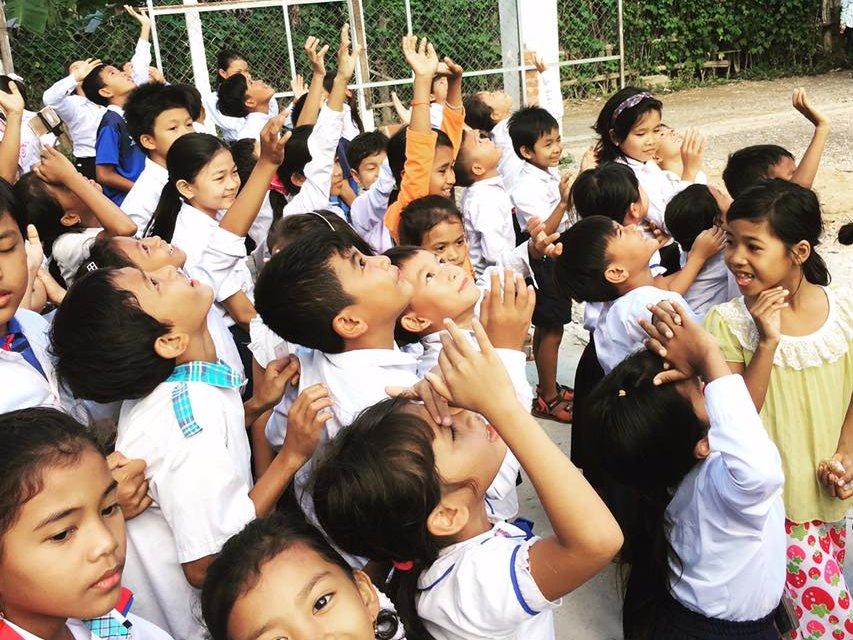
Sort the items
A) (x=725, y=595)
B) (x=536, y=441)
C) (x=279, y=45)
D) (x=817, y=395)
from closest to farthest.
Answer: (x=536, y=441) < (x=725, y=595) < (x=817, y=395) < (x=279, y=45)

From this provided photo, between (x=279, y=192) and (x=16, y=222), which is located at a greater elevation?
(x=16, y=222)

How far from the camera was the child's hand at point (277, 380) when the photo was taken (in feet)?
6.88

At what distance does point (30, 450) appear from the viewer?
3.90 feet

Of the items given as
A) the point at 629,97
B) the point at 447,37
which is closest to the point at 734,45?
the point at 447,37

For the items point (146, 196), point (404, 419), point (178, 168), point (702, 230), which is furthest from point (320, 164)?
point (404, 419)

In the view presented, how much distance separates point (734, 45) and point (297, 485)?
13611 millimetres

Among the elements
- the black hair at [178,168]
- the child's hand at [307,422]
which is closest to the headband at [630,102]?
the black hair at [178,168]

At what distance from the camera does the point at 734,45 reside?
44.4 ft

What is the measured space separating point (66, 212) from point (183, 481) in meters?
1.91

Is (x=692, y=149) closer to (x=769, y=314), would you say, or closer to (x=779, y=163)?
(x=779, y=163)

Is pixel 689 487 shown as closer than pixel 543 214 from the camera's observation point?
Yes

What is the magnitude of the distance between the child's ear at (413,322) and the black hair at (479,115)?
3.17 metres

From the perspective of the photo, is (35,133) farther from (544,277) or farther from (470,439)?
(470,439)

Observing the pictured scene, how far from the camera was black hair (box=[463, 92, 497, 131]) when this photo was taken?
5.14 metres
